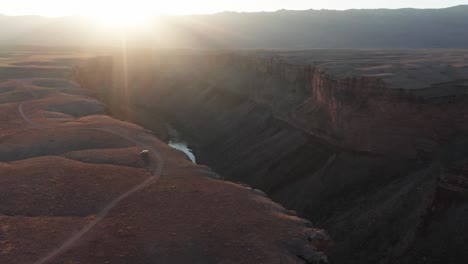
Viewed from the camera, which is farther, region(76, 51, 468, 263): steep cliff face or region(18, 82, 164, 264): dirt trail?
region(76, 51, 468, 263): steep cliff face

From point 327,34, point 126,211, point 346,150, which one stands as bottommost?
point 346,150

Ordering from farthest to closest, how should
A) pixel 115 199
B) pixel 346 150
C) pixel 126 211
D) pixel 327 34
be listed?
1. pixel 327 34
2. pixel 346 150
3. pixel 115 199
4. pixel 126 211

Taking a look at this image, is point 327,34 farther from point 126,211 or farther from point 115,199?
point 126,211

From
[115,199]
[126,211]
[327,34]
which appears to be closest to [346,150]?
[115,199]

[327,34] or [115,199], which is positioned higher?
[327,34]

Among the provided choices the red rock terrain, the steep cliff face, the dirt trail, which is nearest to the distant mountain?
the steep cliff face

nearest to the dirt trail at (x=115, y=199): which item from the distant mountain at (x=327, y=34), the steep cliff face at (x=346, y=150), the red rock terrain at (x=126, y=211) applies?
the red rock terrain at (x=126, y=211)

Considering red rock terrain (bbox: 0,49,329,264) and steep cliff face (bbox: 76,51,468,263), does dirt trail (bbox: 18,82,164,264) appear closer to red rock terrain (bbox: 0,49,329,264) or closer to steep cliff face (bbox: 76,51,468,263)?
red rock terrain (bbox: 0,49,329,264)

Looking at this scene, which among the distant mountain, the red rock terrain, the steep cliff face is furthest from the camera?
the distant mountain
